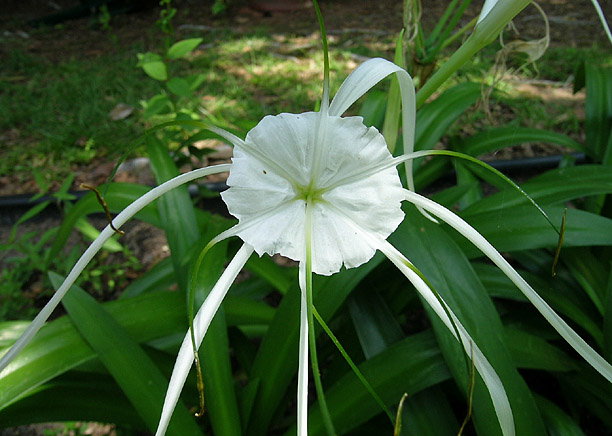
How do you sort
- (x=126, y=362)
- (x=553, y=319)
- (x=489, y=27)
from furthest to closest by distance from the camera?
1. (x=126, y=362)
2. (x=489, y=27)
3. (x=553, y=319)

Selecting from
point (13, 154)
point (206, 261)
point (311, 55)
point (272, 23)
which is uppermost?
point (272, 23)

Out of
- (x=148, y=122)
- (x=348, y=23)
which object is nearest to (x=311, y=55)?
(x=348, y=23)

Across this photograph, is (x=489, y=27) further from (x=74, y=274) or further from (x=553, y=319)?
(x=74, y=274)

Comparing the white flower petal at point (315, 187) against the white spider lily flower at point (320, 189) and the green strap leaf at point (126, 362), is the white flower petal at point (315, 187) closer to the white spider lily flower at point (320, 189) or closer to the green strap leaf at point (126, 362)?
the white spider lily flower at point (320, 189)

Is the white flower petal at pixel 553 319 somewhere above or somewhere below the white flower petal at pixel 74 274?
below

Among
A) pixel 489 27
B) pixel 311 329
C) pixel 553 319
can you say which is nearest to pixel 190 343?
pixel 311 329

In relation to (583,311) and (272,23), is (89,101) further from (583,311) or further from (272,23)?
(583,311)

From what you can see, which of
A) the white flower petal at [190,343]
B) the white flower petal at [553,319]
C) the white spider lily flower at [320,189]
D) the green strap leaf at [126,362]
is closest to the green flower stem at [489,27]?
the white spider lily flower at [320,189]

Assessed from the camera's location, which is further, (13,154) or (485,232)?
(13,154)
